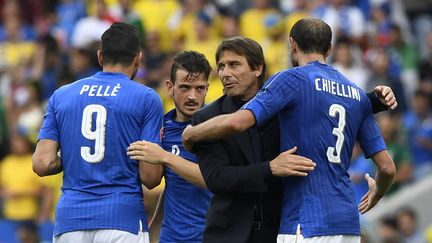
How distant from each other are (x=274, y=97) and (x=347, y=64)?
878 centimetres

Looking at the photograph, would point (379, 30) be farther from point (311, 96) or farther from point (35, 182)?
point (311, 96)

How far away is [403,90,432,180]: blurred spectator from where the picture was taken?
629 inches

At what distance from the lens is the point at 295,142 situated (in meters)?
8.00

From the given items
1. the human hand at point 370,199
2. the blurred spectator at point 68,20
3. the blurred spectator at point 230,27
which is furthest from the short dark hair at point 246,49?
the blurred spectator at point 68,20

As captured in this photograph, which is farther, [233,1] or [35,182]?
[233,1]

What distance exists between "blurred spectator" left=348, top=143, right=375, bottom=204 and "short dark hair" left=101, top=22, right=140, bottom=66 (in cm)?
640

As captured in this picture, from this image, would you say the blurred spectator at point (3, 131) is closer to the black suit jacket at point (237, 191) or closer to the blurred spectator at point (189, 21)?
the blurred spectator at point (189, 21)

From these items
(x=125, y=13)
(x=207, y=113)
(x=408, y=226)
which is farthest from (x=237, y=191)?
(x=125, y=13)

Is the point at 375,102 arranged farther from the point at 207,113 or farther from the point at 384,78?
the point at 384,78

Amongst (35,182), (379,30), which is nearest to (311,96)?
(35,182)

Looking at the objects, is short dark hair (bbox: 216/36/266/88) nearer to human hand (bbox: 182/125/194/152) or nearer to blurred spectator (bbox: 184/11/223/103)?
human hand (bbox: 182/125/194/152)

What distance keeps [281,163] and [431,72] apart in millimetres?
9810

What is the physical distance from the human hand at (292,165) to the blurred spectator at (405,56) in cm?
980

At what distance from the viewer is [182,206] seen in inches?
350
